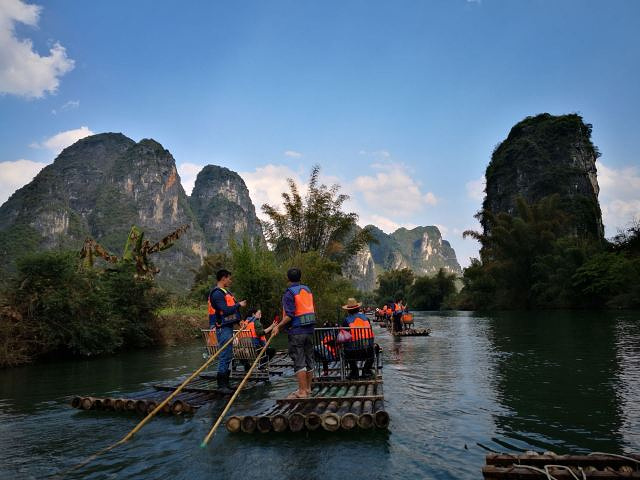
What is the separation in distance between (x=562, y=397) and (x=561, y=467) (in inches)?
193

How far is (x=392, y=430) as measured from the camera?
6863mm

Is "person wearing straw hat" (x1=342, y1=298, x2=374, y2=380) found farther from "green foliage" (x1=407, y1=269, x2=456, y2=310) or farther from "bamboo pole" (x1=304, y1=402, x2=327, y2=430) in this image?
"green foliage" (x1=407, y1=269, x2=456, y2=310)

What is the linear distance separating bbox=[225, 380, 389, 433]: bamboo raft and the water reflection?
1824 millimetres

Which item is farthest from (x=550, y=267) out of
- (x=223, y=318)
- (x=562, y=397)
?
(x=223, y=318)

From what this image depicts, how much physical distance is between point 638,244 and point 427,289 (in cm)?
5318

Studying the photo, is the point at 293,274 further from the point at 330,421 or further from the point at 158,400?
the point at 158,400

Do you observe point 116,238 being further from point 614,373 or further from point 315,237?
point 614,373

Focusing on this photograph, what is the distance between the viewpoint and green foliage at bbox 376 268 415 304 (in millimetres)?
117062

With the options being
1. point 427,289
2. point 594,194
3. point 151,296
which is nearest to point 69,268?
point 151,296

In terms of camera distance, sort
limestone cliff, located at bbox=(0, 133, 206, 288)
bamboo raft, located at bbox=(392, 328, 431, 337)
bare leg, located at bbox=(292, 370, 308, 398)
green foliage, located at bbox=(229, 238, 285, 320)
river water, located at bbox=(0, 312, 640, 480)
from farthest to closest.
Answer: limestone cliff, located at bbox=(0, 133, 206, 288), green foliage, located at bbox=(229, 238, 285, 320), bamboo raft, located at bbox=(392, 328, 431, 337), bare leg, located at bbox=(292, 370, 308, 398), river water, located at bbox=(0, 312, 640, 480)

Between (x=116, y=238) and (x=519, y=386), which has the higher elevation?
(x=116, y=238)

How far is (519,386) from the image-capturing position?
32.7 feet

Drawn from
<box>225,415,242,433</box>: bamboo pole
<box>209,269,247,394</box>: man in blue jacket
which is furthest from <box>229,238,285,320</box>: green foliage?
<box>225,415,242,433</box>: bamboo pole

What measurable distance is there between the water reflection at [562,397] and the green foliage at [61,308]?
50.3 ft
